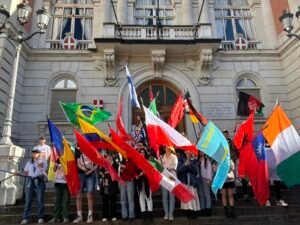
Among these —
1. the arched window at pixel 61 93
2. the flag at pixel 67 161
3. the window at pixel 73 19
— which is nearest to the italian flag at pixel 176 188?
the flag at pixel 67 161

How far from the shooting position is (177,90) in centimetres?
1323

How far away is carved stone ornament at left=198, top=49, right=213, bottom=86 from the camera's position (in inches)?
494

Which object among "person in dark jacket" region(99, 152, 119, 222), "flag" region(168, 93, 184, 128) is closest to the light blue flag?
"flag" region(168, 93, 184, 128)

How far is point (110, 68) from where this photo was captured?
12.8 meters

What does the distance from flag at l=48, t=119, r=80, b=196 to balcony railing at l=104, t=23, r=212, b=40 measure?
694cm

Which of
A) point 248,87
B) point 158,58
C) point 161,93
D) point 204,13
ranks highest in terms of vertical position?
point 204,13

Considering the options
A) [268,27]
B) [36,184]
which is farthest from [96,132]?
[268,27]

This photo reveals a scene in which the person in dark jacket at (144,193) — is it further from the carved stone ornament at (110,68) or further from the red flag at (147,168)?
the carved stone ornament at (110,68)

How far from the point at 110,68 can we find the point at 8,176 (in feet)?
21.7

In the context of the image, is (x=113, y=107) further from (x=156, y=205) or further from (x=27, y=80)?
(x=156, y=205)

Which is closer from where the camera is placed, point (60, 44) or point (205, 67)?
point (205, 67)

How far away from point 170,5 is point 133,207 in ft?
38.5

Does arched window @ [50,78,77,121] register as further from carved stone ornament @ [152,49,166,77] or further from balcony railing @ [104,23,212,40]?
carved stone ornament @ [152,49,166,77]

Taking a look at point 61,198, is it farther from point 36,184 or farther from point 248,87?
point 248,87
